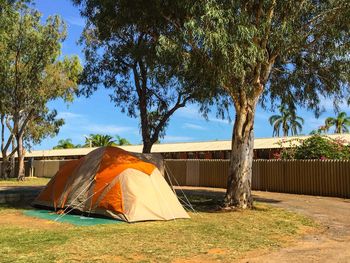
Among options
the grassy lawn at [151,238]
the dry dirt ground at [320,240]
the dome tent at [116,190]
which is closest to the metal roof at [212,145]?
the dry dirt ground at [320,240]

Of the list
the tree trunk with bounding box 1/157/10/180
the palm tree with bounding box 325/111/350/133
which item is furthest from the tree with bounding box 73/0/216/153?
the palm tree with bounding box 325/111/350/133

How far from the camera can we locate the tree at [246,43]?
13453 mm

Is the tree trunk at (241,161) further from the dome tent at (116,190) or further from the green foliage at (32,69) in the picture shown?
the green foliage at (32,69)

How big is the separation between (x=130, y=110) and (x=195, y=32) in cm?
1081

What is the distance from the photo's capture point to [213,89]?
620 inches

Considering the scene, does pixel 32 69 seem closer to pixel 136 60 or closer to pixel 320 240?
pixel 136 60

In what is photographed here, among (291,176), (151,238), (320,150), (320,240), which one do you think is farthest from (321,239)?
(320,150)

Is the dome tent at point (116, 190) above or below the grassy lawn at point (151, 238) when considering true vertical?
above

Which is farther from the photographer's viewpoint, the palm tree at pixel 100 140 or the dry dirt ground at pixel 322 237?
the palm tree at pixel 100 140

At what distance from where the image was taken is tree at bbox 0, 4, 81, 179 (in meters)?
33.0

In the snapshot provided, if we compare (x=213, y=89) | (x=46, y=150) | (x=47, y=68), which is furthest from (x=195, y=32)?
(x=46, y=150)

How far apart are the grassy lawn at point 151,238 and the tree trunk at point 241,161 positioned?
1368mm

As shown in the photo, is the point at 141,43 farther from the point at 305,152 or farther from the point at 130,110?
the point at 305,152

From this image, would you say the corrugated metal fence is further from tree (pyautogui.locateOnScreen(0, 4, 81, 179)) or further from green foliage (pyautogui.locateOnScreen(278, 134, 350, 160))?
tree (pyautogui.locateOnScreen(0, 4, 81, 179))
